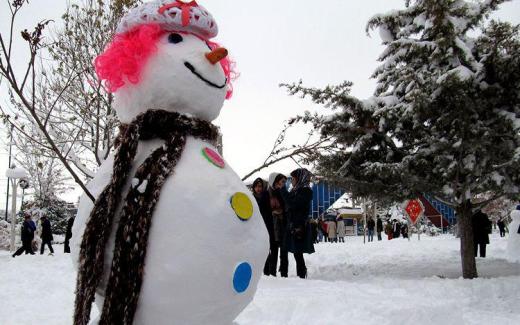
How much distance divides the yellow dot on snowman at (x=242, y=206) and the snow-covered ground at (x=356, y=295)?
1.79 metres

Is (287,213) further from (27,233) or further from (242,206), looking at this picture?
(27,233)

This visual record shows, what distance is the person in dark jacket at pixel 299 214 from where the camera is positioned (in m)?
6.57

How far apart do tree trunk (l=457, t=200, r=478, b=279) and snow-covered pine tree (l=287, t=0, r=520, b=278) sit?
2 cm

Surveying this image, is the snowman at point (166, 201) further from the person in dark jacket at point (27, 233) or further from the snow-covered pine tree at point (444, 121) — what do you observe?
the person in dark jacket at point (27, 233)

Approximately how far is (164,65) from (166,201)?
74 centimetres

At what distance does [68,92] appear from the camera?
40.0 ft

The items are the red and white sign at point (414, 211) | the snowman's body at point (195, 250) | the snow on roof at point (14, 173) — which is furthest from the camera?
the red and white sign at point (414, 211)

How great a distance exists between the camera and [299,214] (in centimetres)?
664

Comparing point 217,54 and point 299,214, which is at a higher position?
point 217,54

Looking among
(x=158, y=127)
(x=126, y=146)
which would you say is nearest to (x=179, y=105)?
(x=158, y=127)

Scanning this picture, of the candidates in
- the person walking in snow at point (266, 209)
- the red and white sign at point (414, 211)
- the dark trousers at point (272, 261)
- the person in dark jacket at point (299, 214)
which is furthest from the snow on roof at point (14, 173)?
the red and white sign at point (414, 211)

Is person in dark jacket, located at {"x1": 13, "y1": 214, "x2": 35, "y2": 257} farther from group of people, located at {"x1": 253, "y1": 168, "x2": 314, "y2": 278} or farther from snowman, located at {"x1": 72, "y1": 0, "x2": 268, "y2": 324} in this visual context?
snowman, located at {"x1": 72, "y1": 0, "x2": 268, "y2": 324}

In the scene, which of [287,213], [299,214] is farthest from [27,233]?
[299,214]

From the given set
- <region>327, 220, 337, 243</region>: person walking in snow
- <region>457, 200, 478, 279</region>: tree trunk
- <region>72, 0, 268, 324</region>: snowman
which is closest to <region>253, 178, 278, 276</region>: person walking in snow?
A: <region>457, 200, 478, 279</region>: tree trunk
